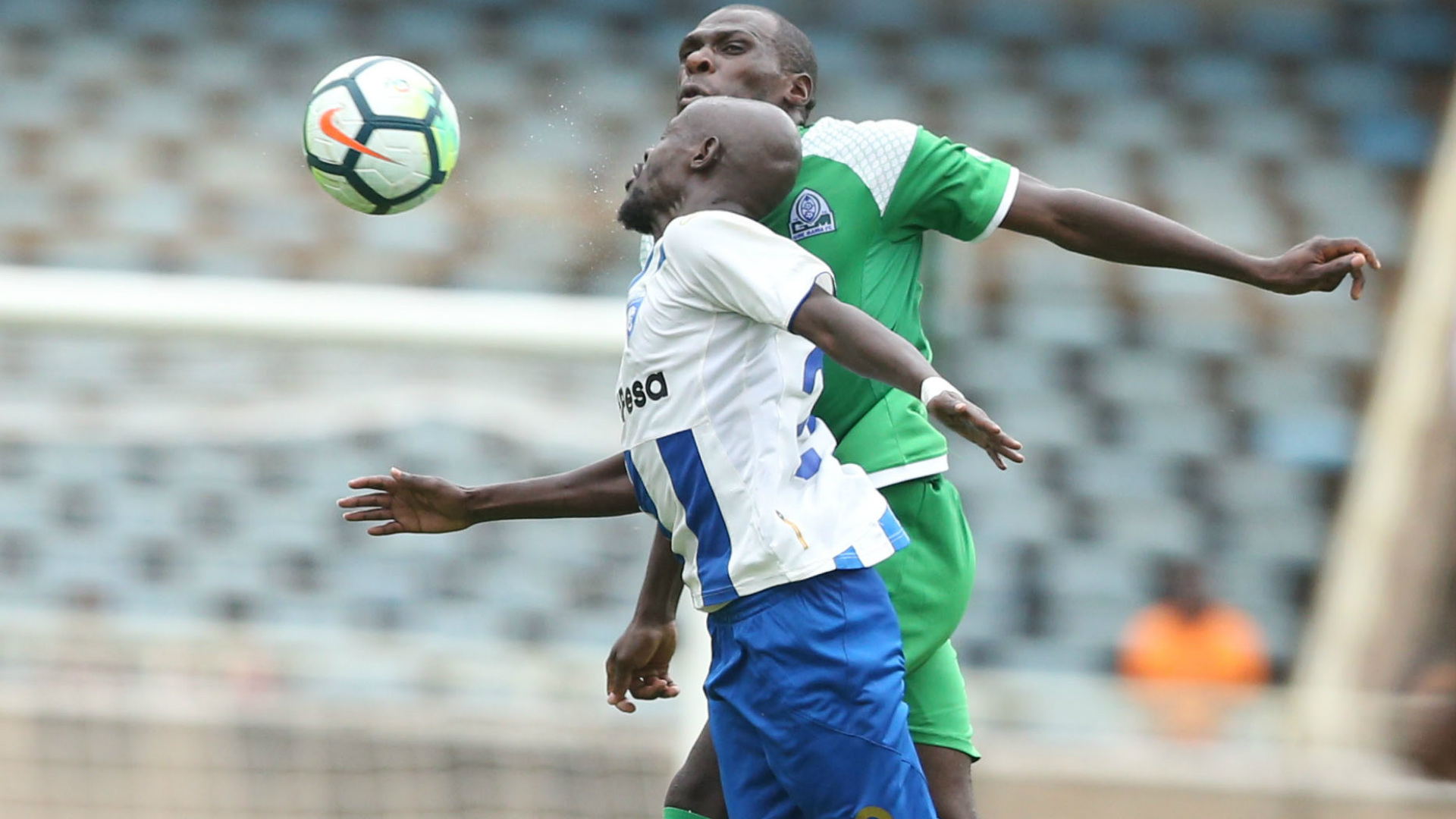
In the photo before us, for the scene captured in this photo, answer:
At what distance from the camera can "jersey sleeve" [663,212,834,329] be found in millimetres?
2764

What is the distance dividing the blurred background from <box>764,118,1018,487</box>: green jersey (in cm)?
215

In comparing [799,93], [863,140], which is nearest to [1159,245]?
[863,140]

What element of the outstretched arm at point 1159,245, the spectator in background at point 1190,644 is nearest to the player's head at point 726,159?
the outstretched arm at point 1159,245

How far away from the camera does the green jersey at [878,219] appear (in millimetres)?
3100

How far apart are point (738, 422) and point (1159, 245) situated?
802 mm

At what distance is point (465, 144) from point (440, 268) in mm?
825

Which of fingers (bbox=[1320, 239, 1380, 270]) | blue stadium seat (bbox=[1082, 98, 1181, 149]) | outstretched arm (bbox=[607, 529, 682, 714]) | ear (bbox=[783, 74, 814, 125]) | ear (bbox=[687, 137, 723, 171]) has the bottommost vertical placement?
outstretched arm (bbox=[607, 529, 682, 714])

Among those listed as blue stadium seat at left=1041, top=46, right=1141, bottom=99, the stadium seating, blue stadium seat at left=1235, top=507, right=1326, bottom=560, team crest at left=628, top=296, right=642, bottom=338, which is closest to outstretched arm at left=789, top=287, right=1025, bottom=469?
team crest at left=628, top=296, right=642, bottom=338

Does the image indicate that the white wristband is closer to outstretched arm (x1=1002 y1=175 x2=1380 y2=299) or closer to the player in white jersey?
the player in white jersey

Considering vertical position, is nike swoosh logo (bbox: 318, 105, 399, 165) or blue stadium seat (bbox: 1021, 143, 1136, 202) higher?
blue stadium seat (bbox: 1021, 143, 1136, 202)

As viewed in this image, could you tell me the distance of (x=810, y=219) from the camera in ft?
10.1

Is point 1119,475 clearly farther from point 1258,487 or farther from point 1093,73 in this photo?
point 1093,73

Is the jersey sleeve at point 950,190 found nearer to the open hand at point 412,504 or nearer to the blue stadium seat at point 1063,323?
the open hand at point 412,504

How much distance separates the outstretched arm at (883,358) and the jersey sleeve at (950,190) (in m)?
0.40
